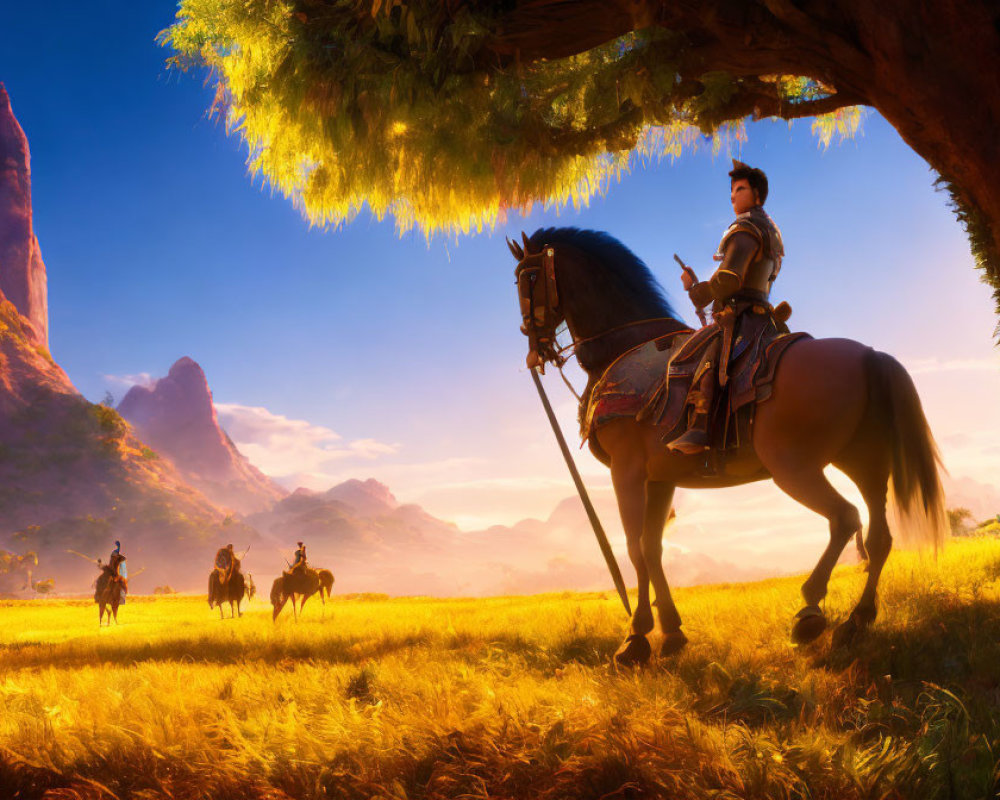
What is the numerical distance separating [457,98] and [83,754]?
6477mm

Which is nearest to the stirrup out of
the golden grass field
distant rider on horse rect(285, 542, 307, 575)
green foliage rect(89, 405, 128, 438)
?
the golden grass field

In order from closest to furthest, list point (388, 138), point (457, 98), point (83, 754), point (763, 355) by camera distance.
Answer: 1. point (83, 754)
2. point (763, 355)
3. point (457, 98)
4. point (388, 138)

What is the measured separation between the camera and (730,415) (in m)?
4.66

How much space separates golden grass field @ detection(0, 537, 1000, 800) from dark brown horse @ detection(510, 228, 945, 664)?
54cm

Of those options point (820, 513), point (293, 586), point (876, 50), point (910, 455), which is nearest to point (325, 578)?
point (293, 586)

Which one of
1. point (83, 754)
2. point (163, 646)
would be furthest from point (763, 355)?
point (163, 646)

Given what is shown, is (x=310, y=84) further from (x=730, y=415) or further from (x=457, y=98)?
(x=730, y=415)

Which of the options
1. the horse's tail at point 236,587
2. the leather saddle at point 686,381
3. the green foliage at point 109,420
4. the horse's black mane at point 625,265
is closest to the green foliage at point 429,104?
the horse's black mane at point 625,265

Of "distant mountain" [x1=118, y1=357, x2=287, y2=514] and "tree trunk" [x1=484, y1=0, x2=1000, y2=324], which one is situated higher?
"distant mountain" [x1=118, y1=357, x2=287, y2=514]

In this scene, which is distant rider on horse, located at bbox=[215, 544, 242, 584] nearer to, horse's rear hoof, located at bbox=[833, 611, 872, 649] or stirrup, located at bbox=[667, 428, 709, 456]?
stirrup, located at bbox=[667, 428, 709, 456]

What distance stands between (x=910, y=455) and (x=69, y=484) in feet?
388

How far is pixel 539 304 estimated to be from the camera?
5.66 metres

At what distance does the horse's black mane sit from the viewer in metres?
5.61

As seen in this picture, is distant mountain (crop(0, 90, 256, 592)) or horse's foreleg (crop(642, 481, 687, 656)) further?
distant mountain (crop(0, 90, 256, 592))
